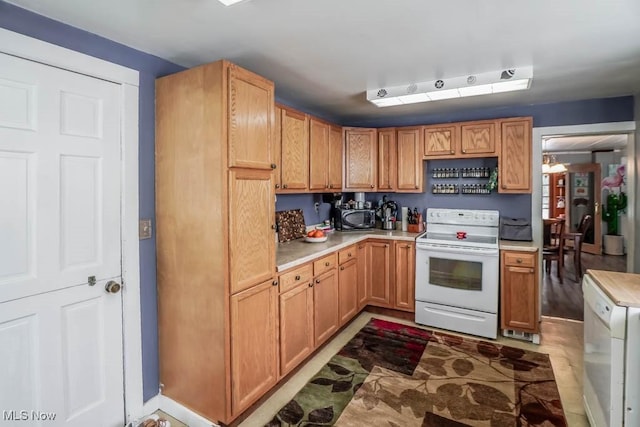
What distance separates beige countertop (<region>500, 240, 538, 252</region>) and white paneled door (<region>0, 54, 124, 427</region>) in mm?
3348

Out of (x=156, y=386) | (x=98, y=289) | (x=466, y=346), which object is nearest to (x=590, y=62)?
(x=466, y=346)

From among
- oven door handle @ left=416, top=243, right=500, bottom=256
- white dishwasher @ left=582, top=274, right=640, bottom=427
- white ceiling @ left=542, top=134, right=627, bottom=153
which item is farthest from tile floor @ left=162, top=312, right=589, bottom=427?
white ceiling @ left=542, top=134, right=627, bottom=153

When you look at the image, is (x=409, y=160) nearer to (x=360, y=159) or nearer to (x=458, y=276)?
(x=360, y=159)

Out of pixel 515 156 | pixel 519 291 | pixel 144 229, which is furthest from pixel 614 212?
pixel 144 229

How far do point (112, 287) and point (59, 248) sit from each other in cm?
37

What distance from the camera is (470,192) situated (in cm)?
402

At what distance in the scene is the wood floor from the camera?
13.2 ft

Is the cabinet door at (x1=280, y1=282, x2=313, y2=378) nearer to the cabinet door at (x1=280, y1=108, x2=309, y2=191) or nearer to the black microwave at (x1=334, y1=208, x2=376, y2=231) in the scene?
the cabinet door at (x1=280, y1=108, x2=309, y2=191)

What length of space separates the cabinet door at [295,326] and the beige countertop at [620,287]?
1.93m

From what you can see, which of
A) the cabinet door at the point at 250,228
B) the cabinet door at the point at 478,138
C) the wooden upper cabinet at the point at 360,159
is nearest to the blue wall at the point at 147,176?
the cabinet door at the point at 250,228

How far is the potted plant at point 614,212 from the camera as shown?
286 inches

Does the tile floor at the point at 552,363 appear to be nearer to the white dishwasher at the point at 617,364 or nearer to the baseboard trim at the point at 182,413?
the baseboard trim at the point at 182,413

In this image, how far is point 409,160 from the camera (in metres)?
4.08

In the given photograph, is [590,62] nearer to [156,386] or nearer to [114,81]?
[114,81]
